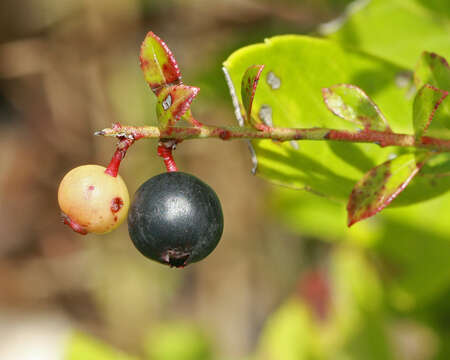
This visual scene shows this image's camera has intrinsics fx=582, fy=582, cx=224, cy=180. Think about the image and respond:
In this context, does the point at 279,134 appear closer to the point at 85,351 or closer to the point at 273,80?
the point at 273,80

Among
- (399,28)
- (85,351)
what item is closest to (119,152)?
(399,28)

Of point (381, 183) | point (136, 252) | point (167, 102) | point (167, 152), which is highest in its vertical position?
point (167, 102)

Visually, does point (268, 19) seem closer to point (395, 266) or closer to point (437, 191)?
point (395, 266)

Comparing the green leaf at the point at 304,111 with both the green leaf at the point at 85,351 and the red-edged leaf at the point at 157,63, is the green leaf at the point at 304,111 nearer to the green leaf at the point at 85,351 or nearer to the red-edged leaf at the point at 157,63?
the red-edged leaf at the point at 157,63

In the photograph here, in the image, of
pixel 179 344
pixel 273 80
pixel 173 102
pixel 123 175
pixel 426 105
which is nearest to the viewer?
pixel 173 102

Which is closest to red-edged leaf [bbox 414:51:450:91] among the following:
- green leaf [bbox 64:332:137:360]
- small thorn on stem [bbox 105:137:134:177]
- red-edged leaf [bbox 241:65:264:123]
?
red-edged leaf [bbox 241:65:264:123]

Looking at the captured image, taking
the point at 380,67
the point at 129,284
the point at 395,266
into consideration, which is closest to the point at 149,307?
the point at 129,284
